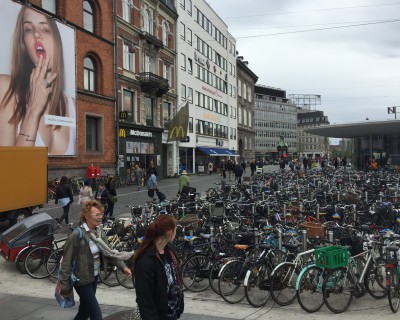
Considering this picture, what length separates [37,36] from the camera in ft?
71.4

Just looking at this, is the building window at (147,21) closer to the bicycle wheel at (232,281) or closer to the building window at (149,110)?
the building window at (149,110)

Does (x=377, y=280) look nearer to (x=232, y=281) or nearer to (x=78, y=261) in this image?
(x=232, y=281)

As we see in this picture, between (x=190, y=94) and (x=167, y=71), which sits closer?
(x=167, y=71)

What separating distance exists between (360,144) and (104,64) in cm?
2815

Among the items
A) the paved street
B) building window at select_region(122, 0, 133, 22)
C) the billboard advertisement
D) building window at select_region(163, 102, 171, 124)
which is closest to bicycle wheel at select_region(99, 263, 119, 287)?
the paved street

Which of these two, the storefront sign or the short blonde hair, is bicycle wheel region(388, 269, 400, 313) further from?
the storefront sign

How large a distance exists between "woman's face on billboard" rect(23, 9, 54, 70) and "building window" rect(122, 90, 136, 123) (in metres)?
8.42

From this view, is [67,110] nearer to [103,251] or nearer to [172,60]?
[172,60]

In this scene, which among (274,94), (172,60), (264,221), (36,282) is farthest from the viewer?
(274,94)

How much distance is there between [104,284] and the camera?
24.1 ft

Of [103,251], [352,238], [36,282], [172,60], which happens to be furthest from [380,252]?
[172,60]

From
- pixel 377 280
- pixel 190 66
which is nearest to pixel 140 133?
pixel 190 66

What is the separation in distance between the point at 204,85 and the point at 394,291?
45.3 metres

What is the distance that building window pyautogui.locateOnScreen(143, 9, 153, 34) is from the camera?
34.1 metres
